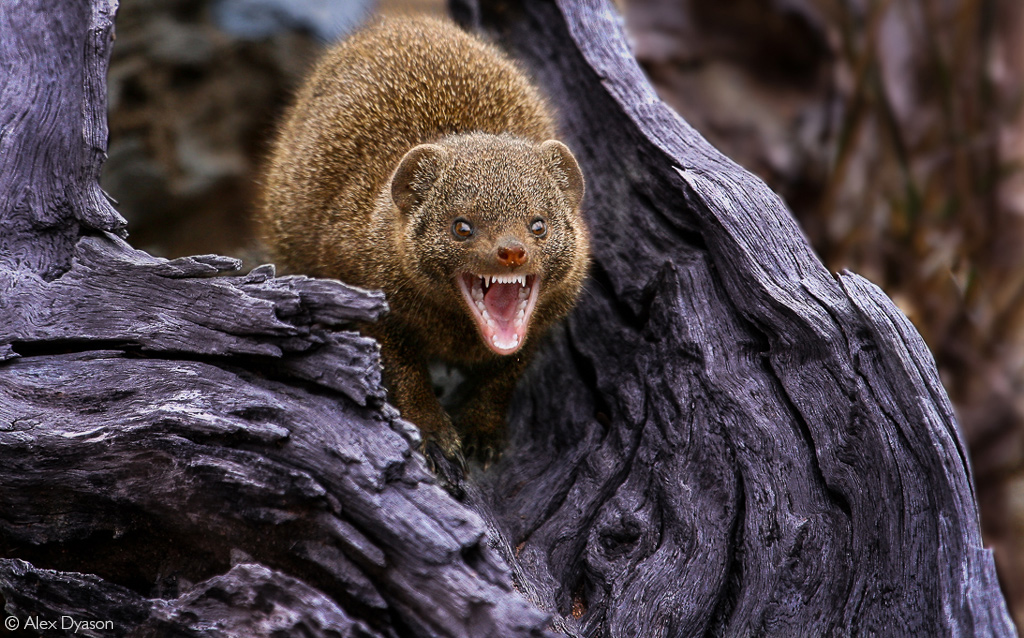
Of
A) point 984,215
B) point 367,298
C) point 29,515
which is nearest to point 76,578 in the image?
point 29,515

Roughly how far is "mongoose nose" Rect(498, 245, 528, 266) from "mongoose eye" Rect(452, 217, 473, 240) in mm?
306

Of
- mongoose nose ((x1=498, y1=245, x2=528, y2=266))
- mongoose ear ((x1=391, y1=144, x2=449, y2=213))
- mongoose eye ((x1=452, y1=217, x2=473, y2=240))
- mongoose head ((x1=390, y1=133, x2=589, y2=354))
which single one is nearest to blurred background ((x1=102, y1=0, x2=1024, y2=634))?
mongoose ear ((x1=391, y1=144, x2=449, y2=213))

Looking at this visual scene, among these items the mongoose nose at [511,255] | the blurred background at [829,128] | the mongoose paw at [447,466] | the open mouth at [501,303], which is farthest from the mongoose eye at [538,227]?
the blurred background at [829,128]

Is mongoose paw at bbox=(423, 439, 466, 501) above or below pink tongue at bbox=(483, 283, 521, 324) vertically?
below

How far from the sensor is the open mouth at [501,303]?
152 inches

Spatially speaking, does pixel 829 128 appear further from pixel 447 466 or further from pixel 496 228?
pixel 447 466

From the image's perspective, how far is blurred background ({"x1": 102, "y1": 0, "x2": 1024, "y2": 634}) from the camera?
5.99 m

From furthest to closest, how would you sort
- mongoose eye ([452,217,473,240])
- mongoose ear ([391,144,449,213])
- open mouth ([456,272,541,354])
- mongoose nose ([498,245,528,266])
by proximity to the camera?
mongoose ear ([391,144,449,213]), mongoose eye ([452,217,473,240]), open mouth ([456,272,541,354]), mongoose nose ([498,245,528,266])

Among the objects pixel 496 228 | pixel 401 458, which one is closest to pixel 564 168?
pixel 496 228

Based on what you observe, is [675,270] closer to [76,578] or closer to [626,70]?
[626,70]

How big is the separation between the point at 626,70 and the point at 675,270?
1.36 metres

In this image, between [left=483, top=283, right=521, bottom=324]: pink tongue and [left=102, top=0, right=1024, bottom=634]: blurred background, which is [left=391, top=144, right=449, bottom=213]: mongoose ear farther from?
[left=102, top=0, right=1024, bottom=634]: blurred background

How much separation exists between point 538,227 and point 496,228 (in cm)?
23

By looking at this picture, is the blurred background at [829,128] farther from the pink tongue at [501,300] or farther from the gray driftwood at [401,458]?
the gray driftwood at [401,458]
